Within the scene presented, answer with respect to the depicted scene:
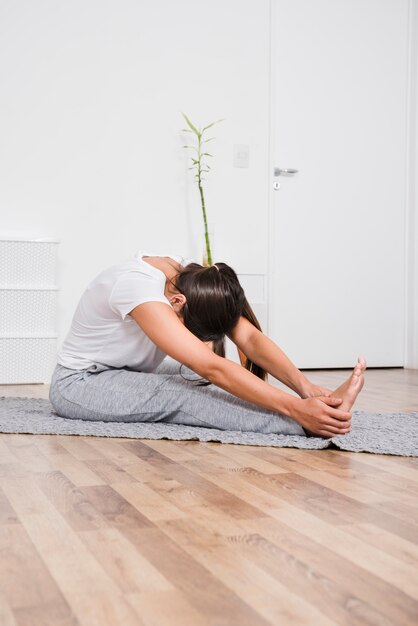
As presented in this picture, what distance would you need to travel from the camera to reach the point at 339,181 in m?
4.29

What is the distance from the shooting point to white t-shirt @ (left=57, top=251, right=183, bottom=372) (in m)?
1.92

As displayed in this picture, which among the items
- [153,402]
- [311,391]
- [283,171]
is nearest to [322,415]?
[311,391]

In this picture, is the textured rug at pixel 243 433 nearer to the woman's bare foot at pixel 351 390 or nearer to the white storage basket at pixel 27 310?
the woman's bare foot at pixel 351 390

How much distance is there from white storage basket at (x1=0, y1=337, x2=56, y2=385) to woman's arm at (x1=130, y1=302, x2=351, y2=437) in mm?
1693

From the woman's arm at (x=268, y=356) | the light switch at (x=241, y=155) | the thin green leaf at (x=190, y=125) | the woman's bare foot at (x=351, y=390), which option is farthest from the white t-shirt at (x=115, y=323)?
the light switch at (x=241, y=155)

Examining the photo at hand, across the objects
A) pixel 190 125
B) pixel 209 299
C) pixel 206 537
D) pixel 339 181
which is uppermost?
pixel 190 125

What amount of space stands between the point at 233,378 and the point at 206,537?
28.0 inches

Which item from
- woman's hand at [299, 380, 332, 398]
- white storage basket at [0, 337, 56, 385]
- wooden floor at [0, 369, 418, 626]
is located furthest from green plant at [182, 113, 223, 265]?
wooden floor at [0, 369, 418, 626]

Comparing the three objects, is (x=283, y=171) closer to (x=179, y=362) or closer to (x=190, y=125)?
(x=190, y=125)

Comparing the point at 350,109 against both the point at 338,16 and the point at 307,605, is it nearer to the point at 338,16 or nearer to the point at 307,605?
the point at 338,16

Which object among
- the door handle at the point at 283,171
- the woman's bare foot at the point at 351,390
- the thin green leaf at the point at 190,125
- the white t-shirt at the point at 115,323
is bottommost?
the woman's bare foot at the point at 351,390

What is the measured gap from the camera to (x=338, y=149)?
14.0ft

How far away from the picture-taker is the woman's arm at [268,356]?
6.73ft

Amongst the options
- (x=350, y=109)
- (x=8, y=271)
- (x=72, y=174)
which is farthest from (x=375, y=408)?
(x=350, y=109)
